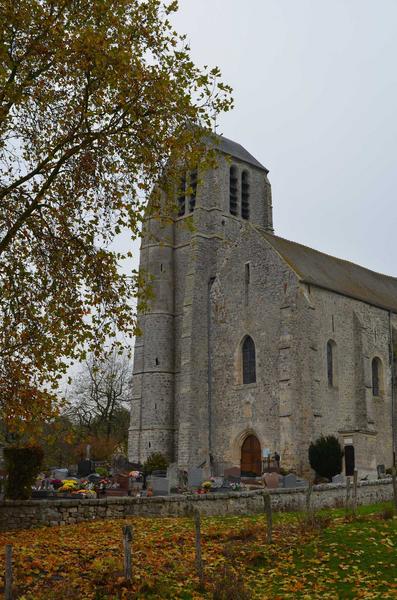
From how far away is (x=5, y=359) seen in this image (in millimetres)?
11547

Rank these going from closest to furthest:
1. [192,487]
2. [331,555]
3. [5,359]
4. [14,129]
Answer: [331,555] → [5,359] → [14,129] → [192,487]

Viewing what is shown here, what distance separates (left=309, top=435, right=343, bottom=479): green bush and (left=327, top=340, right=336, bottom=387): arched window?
3518 mm

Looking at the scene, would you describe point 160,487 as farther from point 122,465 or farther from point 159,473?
point 122,465

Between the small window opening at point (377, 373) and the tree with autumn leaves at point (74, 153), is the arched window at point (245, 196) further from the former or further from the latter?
the tree with autumn leaves at point (74, 153)

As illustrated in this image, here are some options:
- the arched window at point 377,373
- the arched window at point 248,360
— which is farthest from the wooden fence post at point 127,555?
the arched window at point 377,373

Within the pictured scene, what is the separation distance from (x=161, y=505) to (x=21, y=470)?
3.57 metres

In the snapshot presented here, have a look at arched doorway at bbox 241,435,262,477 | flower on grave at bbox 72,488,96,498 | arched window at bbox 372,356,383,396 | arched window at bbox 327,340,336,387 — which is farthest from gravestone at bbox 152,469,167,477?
arched window at bbox 372,356,383,396

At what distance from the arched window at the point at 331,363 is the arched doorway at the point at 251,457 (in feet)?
14.1

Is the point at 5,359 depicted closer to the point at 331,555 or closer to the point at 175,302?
the point at 331,555

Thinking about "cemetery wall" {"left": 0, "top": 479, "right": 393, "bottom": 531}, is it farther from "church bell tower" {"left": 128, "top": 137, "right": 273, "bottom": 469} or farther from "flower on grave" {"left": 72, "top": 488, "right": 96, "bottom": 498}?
"church bell tower" {"left": 128, "top": 137, "right": 273, "bottom": 469}

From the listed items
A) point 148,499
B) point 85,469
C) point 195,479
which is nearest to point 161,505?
point 148,499

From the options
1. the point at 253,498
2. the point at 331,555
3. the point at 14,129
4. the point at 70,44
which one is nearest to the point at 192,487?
the point at 253,498

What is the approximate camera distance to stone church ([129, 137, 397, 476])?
2956 cm

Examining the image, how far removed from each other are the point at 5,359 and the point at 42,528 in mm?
4613
